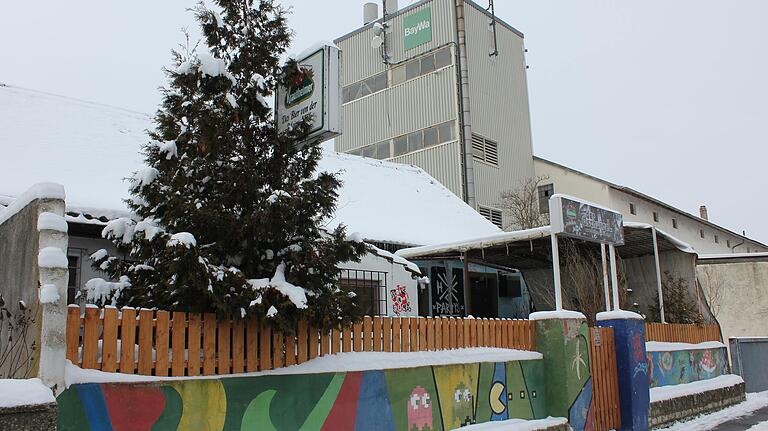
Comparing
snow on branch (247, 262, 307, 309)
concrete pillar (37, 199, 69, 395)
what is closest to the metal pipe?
snow on branch (247, 262, 307, 309)

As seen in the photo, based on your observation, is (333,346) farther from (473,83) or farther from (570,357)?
(473,83)

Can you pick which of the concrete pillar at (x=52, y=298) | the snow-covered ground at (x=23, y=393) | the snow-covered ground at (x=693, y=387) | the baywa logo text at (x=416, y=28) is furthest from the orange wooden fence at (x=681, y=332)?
the baywa logo text at (x=416, y=28)

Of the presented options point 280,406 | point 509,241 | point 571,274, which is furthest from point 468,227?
point 280,406

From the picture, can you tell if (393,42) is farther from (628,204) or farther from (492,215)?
(628,204)

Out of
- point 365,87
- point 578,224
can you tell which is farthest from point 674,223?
point 578,224

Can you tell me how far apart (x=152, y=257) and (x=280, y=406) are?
1.76 m

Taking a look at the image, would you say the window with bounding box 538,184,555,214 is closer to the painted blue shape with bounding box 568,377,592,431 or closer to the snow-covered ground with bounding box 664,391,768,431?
the snow-covered ground with bounding box 664,391,768,431

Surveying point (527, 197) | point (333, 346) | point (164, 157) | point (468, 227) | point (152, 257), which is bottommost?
point (333, 346)

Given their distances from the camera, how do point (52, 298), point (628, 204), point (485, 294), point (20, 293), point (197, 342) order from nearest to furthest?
1. point (52, 298)
2. point (20, 293)
3. point (197, 342)
4. point (485, 294)
5. point (628, 204)

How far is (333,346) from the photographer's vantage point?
6.93 meters

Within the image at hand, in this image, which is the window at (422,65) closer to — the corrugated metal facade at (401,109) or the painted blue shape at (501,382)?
the corrugated metal facade at (401,109)

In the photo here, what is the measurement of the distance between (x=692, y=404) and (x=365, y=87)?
23187 mm

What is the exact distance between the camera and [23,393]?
431 centimetres

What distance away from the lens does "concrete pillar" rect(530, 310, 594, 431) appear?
9289 mm
